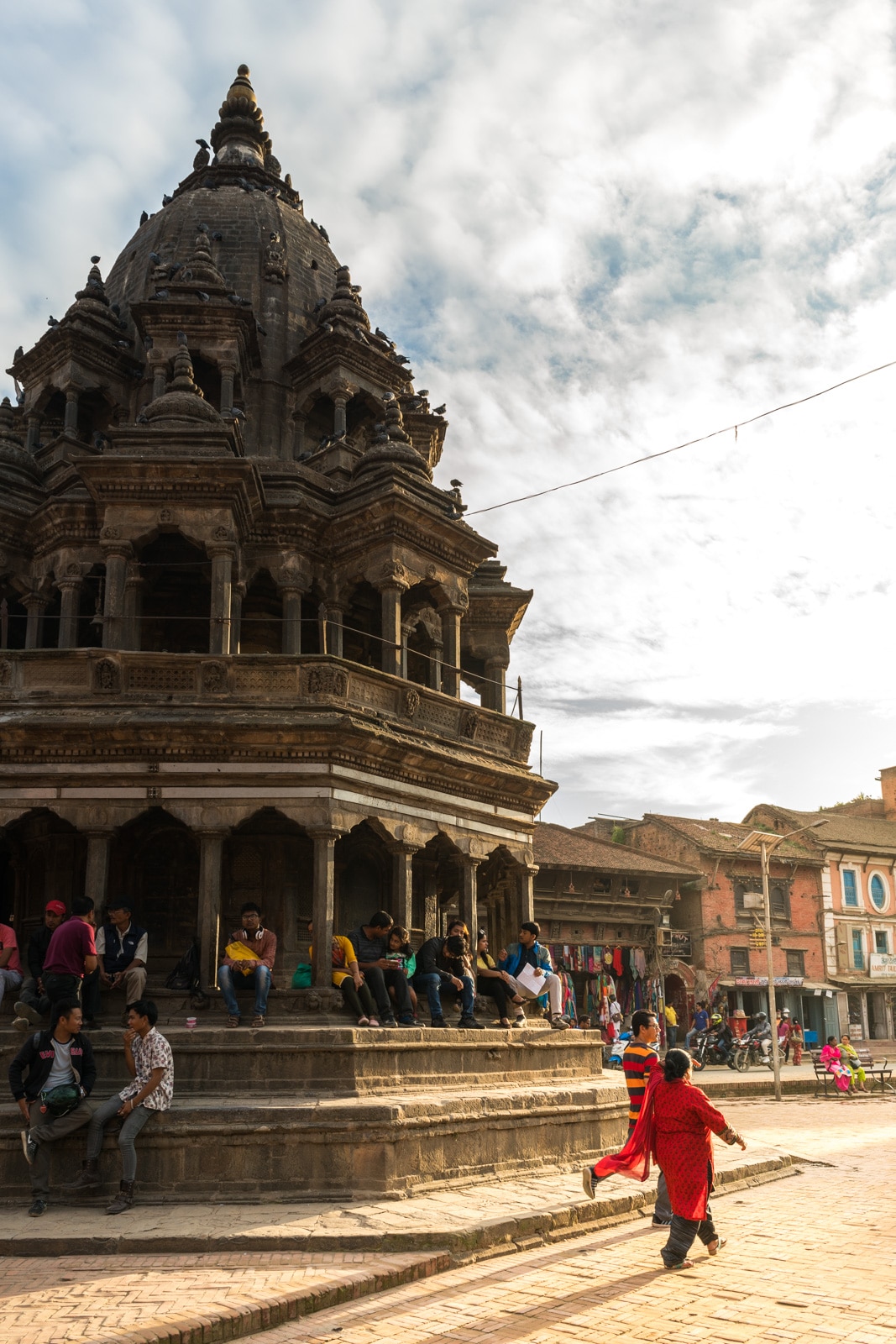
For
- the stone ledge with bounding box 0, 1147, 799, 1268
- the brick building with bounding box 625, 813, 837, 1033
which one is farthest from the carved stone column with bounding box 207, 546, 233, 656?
the brick building with bounding box 625, 813, 837, 1033

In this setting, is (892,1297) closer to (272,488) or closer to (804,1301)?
(804,1301)

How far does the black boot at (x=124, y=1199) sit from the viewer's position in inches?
378

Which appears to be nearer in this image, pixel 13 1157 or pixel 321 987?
pixel 13 1157

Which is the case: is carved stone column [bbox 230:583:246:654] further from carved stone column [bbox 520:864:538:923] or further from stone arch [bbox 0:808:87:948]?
carved stone column [bbox 520:864:538:923]

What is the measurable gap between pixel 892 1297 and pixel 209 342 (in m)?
20.4

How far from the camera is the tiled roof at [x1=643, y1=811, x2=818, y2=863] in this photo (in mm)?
45844

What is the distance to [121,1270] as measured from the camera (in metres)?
7.84

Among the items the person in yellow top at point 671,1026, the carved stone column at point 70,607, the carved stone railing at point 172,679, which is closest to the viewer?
the carved stone railing at point 172,679

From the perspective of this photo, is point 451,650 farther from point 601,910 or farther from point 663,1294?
point 601,910

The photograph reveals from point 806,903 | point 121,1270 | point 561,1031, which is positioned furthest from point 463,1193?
point 806,903

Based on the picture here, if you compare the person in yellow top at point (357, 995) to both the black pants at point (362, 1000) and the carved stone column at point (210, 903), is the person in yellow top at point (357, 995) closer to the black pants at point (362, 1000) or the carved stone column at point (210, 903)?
the black pants at point (362, 1000)

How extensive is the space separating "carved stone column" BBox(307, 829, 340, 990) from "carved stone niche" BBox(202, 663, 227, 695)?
246 cm

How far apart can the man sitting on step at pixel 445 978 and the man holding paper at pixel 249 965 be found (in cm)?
197

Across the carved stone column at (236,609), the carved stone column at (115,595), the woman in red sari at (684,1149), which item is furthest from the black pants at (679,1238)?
the carved stone column at (115,595)
